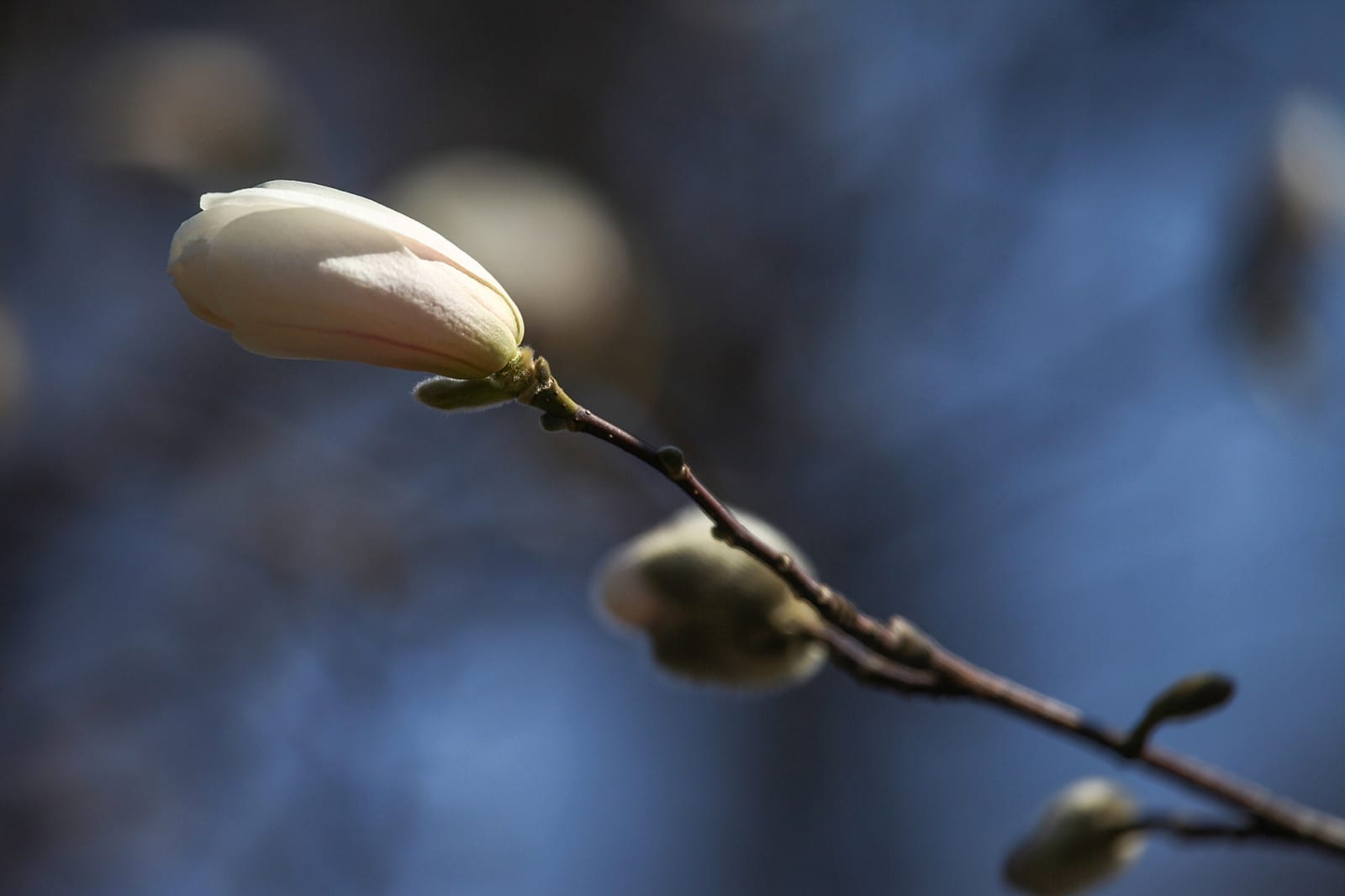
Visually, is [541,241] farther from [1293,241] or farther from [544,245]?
[1293,241]

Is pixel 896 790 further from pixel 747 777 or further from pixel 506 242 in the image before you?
pixel 506 242

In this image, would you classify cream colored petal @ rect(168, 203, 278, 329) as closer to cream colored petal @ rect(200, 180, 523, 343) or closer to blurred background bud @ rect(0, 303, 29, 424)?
cream colored petal @ rect(200, 180, 523, 343)

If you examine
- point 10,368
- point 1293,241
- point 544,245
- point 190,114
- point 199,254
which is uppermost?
point 1293,241

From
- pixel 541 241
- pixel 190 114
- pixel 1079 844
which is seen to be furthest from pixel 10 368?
pixel 1079 844

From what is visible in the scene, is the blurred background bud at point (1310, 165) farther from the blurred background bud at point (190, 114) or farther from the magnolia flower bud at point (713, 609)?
the blurred background bud at point (190, 114)

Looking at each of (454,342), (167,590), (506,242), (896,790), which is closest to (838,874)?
(896,790)
